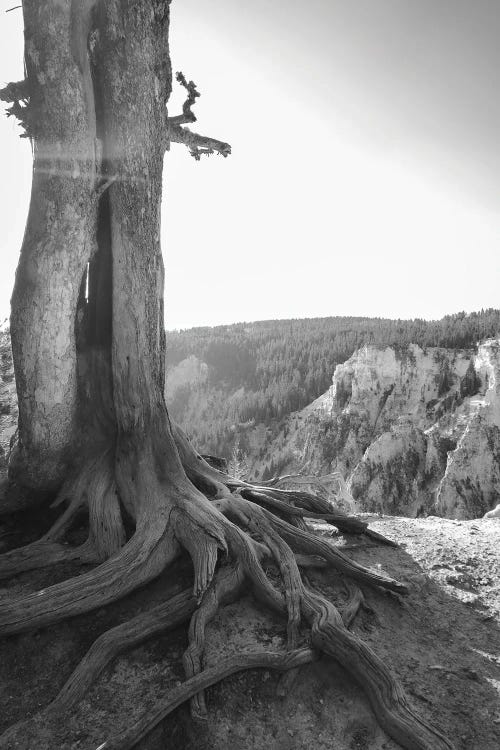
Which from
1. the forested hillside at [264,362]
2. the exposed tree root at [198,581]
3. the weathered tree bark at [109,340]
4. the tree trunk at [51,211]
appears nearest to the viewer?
the exposed tree root at [198,581]

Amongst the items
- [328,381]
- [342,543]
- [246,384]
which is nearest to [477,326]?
[328,381]

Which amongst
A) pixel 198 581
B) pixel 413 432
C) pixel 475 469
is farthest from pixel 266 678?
pixel 413 432

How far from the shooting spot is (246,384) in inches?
4178

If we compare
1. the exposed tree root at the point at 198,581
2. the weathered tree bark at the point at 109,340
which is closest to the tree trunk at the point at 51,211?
the weathered tree bark at the point at 109,340

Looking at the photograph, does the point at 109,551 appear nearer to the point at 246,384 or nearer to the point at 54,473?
the point at 54,473

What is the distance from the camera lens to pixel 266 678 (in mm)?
3037

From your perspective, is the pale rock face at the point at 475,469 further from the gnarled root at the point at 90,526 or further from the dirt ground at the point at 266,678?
the gnarled root at the point at 90,526

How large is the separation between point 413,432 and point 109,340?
4502cm

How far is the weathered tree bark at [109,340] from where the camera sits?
4152 mm

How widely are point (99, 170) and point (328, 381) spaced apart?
Result: 82675mm

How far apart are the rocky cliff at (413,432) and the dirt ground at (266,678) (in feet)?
129

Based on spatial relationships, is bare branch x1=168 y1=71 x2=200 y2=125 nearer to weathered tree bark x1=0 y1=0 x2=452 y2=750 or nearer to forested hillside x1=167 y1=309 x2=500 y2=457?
weathered tree bark x1=0 y1=0 x2=452 y2=750

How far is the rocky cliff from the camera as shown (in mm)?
40125

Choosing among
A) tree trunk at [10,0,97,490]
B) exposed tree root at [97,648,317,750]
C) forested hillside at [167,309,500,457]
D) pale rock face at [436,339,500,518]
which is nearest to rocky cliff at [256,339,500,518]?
pale rock face at [436,339,500,518]
